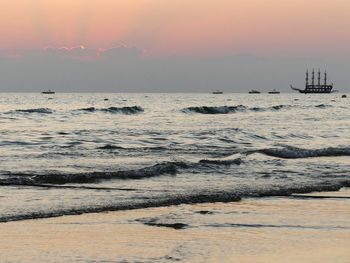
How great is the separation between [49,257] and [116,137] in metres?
20.9

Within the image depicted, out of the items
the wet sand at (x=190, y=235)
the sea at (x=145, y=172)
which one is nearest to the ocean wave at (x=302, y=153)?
the sea at (x=145, y=172)

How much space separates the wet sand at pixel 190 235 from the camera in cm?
670

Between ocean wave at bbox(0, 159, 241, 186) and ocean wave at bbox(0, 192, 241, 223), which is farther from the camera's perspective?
ocean wave at bbox(0, 159, 241, 186)

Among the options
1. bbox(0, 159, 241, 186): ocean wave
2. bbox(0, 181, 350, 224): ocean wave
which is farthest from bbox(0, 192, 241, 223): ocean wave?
bbox(0, 159, 241, 186): ocean wave

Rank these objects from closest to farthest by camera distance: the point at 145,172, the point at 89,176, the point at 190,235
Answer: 1. the point at 190,235
2. the point at 89,176
3. the point at 145,172

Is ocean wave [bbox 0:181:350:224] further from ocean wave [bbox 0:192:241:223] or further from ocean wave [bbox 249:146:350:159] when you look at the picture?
ocean wave [bbox 249:146:350:159]

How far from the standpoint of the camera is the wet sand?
670 cm

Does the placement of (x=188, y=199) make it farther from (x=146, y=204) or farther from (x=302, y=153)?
(x=302, y=153)

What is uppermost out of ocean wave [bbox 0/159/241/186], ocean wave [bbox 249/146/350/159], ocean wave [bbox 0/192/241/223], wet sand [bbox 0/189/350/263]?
wet sand [bbox 0/189/350/263]

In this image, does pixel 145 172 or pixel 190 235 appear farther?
pixel 145 172

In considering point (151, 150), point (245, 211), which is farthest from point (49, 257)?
point (151, 150)

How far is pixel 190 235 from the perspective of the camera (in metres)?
7.75

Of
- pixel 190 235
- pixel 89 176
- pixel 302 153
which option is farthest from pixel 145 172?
pixel 302 153

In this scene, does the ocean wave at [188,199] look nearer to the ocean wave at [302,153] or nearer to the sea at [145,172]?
the sea at [145,172]
